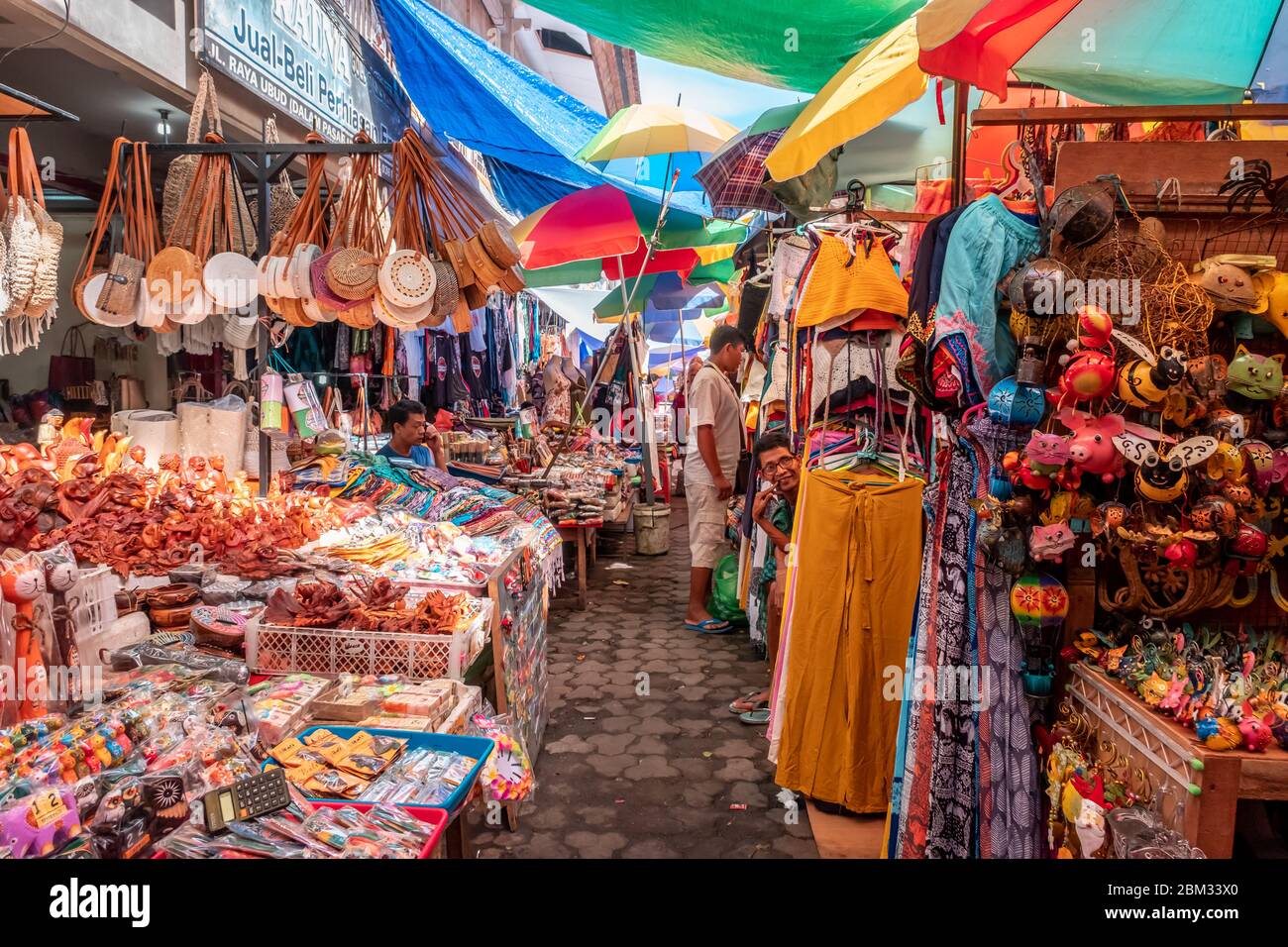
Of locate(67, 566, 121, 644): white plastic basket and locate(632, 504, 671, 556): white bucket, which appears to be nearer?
locate(67, 566, 121, 644): white plastic basket

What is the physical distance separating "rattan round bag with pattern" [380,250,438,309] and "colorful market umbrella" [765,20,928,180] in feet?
5.07

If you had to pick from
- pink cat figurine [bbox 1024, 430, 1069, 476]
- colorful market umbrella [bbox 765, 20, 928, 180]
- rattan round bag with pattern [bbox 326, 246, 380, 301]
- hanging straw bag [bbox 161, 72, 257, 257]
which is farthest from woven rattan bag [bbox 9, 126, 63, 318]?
pink cat figurine [bbox 1024, 430, 1069, 476]

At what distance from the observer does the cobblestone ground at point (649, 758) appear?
3.03 meters

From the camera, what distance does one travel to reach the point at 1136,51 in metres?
2.78

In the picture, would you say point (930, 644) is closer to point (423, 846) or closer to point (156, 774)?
point (423, 846)

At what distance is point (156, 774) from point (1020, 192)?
9.20ft

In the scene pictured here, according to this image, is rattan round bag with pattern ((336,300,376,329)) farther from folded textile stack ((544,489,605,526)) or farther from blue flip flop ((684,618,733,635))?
blue flip flop ((684,618,733,635))

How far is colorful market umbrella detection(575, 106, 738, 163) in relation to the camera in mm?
5156

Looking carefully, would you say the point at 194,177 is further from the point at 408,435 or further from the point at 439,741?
the point at 439,741

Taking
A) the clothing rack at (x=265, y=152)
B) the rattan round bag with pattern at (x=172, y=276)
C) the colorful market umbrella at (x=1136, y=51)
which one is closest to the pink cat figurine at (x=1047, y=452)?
the colorful market umbrella at (x=1136, y=51)

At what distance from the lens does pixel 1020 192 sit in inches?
103

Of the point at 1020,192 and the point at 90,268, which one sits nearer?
the point at 1020,192
